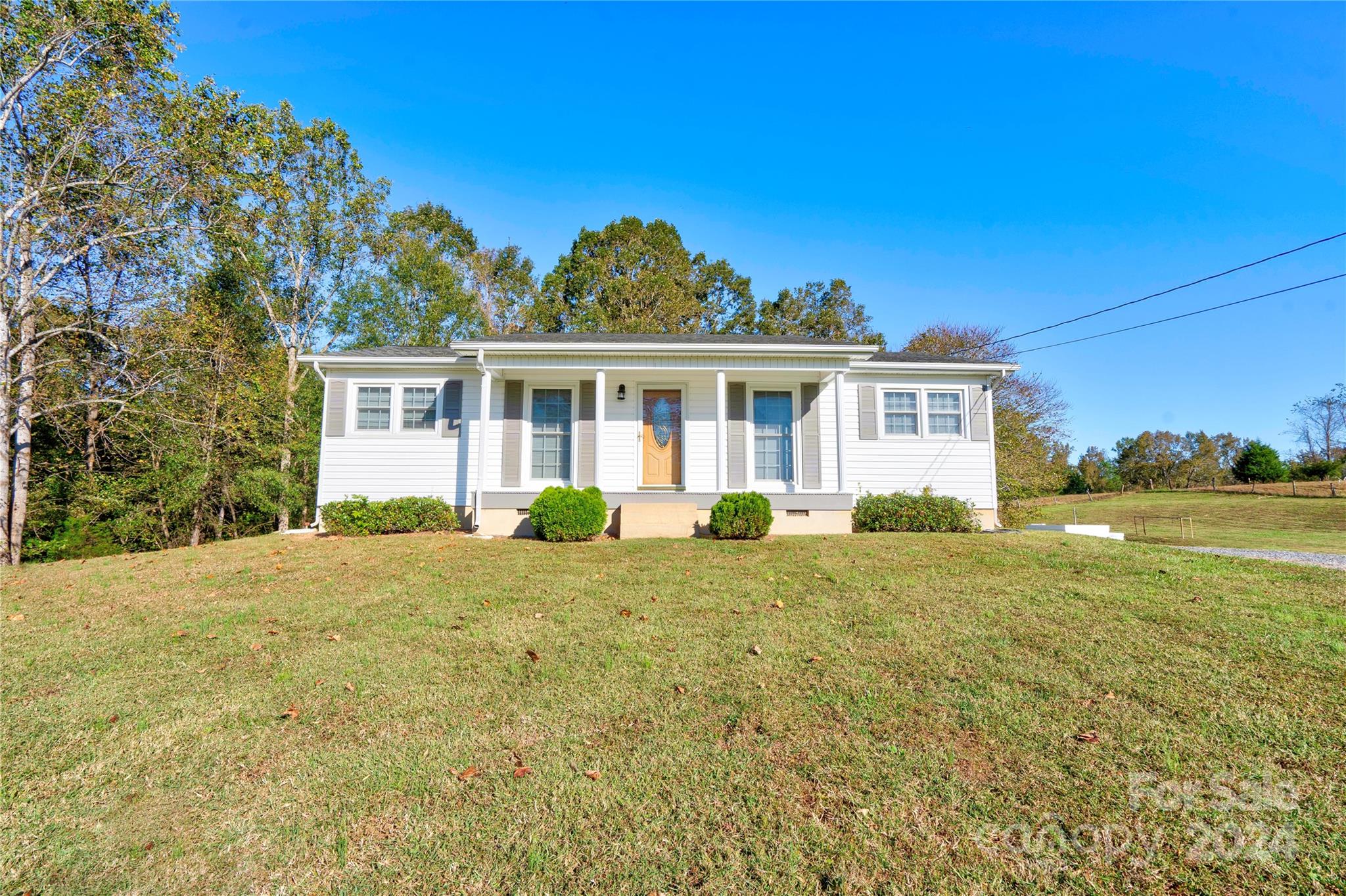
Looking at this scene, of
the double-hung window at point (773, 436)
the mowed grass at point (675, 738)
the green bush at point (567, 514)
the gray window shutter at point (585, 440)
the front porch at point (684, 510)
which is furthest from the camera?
the double-hung window at point (773, 436)

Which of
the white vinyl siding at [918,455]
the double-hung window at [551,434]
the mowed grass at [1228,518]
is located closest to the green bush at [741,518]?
the white vinyl siding at [918,455]

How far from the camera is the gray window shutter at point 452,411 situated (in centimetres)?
1170

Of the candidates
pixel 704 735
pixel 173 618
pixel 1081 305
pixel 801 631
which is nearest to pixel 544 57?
pixel 173 618

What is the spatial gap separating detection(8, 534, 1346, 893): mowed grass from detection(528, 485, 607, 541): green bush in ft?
11.3

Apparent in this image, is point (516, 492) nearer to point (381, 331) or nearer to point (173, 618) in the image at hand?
point (173, 618)

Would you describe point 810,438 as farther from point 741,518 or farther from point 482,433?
point 482,433

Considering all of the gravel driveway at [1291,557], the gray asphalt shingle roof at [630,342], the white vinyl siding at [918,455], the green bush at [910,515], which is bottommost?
the gravel driveway at [1291,557]

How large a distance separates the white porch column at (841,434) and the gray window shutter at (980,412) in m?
3.21

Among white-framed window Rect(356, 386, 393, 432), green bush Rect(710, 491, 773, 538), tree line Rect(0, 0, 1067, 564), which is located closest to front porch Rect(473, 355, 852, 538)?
green bush Rect(710, 491, 773, 538)

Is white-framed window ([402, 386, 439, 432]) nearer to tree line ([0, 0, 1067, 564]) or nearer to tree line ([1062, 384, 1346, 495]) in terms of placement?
tree line ([0, 0, 1067, 564])

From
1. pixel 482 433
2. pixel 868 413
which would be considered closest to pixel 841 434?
pixel 868 413

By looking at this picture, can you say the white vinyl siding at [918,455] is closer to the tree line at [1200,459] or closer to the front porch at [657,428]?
the front porch at [657,428]

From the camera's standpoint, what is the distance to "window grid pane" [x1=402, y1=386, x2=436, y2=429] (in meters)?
11.7

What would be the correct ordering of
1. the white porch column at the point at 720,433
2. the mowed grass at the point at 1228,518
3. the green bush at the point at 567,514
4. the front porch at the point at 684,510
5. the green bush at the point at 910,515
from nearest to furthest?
the green bush at the point at 567,514 → the front porch at the point at 684,510 → the white porch column at the point at 720,433 → the green bush at the point at 910,515 → the mowed grass at the point at 1228,518
